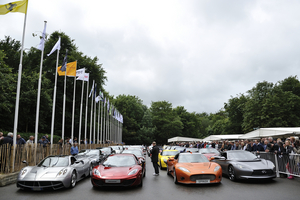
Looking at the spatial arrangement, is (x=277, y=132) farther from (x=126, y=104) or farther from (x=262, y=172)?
(x=126, y=104)

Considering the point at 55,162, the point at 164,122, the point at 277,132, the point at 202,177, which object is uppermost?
the point at 164,122

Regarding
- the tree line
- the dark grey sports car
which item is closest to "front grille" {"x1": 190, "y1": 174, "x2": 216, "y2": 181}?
the dark grey sports car

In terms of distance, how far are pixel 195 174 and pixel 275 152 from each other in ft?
17.9

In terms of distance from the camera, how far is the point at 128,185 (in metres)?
8.70

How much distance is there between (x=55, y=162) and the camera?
10258 mm

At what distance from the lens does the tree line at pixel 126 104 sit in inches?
1196

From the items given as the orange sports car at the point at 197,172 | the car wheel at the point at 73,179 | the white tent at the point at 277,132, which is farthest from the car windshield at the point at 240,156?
the white tent at the point at 277,132

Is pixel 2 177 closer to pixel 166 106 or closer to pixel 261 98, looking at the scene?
pixel 261 98

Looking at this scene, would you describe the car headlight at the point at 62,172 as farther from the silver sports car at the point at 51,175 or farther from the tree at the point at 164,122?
the tree at the point at 164,122

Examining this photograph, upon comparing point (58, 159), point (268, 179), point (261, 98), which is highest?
point (261, 98)

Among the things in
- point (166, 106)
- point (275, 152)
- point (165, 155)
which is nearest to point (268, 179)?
point (275, 152)

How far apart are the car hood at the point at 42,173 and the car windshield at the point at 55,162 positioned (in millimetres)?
429

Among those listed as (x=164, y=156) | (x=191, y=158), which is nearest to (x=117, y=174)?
(x=191, y=158)

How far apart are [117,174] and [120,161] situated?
1.40 meters
